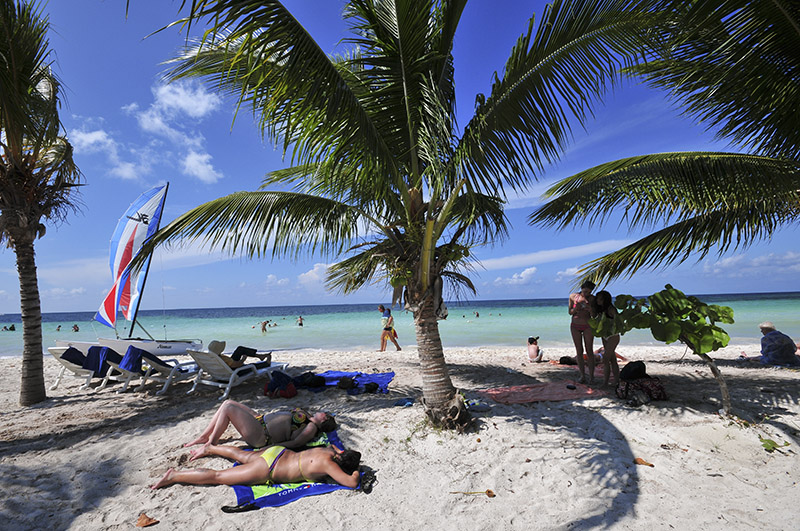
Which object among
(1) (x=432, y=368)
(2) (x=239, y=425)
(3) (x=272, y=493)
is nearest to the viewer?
(3) (x=272, y=493)

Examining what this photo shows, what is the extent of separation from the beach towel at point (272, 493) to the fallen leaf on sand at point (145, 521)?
0.46 m

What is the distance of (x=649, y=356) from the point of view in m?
8.65

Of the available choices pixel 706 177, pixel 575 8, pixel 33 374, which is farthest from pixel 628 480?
pixel 33 374

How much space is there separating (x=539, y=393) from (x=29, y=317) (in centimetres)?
727

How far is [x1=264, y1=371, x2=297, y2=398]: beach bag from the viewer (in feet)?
17.5

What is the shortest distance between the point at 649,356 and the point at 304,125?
29.3ft

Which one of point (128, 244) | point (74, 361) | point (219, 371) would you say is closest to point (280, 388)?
point (219, 371)

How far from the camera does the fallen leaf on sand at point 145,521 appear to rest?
2.64m

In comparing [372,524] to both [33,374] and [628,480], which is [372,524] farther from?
[33,374]

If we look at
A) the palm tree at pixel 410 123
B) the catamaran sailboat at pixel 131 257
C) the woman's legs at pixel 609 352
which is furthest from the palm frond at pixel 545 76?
the catamaran sailboat at pixel 131 257

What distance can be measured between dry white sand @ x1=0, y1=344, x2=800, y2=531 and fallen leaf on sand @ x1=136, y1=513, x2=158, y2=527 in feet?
0.17

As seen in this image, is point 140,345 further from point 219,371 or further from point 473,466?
point 473,466

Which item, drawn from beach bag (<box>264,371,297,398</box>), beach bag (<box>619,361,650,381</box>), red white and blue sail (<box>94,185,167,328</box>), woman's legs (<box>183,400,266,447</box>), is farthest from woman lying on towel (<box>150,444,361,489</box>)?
red white and blue sail (<box>94,185,167,328</box>)

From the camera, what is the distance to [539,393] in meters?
4.98
